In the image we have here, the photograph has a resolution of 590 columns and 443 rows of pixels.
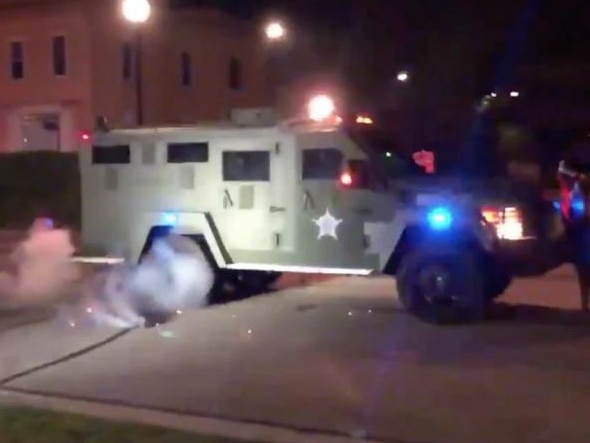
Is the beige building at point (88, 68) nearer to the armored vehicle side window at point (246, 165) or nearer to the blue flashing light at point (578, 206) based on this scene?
the armored vehicle side window at point (246, 165)

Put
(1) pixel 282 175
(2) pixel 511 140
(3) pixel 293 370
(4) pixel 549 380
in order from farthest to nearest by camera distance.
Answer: (2) pixel 511 140
(1) pixel 282 175
(3) pixel 293 370
(4) pixel 549 380

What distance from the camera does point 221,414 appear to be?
8.66 meters

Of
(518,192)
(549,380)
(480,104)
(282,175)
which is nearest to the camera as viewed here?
(549,380)

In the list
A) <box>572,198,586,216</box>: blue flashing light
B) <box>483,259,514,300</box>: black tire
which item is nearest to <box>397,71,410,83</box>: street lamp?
<box>572,198,586,216</box>: blue flashing light

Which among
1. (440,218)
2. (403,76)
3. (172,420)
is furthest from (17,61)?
(172,420)

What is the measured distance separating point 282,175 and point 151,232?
2.06m

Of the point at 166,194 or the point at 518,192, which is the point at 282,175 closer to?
the point at 166,194

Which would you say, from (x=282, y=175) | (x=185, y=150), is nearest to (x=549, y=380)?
(x=282, y=175)

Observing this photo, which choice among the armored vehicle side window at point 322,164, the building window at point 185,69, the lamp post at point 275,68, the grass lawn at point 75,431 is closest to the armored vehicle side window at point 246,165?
the armored vehicle side window at point 322,164

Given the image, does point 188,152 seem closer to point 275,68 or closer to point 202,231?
point 202,231

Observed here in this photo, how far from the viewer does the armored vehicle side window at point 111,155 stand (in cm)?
Result: 1500

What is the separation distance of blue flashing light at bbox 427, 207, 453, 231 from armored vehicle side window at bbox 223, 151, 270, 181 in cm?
219

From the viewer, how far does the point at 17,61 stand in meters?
41.1

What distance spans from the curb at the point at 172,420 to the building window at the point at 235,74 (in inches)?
1445
